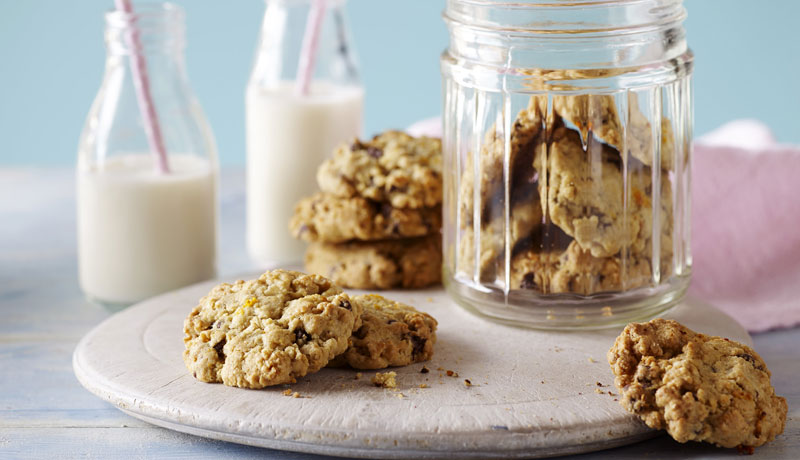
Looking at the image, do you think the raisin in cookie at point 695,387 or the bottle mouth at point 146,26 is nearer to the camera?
the raisin in cookie at point 695,387

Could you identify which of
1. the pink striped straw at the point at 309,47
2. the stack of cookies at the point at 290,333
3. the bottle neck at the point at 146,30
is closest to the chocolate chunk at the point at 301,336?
the stack of cookies at the point at 290,333

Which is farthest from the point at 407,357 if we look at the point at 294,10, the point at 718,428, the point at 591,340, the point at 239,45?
the point at 239,45

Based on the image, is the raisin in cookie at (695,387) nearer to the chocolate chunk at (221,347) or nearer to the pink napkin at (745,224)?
the chocolate chunk at (221,347)

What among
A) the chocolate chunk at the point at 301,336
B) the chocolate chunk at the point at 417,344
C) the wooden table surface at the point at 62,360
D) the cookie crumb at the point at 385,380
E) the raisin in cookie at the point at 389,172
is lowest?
the wooden table surface at the point at 62,360

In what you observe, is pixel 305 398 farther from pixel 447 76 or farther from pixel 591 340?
pixel 447 76

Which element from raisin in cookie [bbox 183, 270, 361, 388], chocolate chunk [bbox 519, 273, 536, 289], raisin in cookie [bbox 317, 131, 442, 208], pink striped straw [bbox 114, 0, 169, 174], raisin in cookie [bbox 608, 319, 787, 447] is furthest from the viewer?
pink striped straw [bbox 114, 0, 169, 174]

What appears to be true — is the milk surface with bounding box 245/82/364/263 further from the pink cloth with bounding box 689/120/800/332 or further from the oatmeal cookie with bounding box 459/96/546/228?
the pink cloth with bounding box 689/120/800/332

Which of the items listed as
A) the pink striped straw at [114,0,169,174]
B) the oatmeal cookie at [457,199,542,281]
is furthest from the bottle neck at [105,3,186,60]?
the oatmeal cookie at [457,199,542,281]

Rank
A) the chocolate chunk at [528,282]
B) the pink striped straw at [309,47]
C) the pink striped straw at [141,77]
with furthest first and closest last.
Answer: the pink striped straw at [309,47]
the pink striped straw at [141,77]
the chocolate chunk at [528,282]
